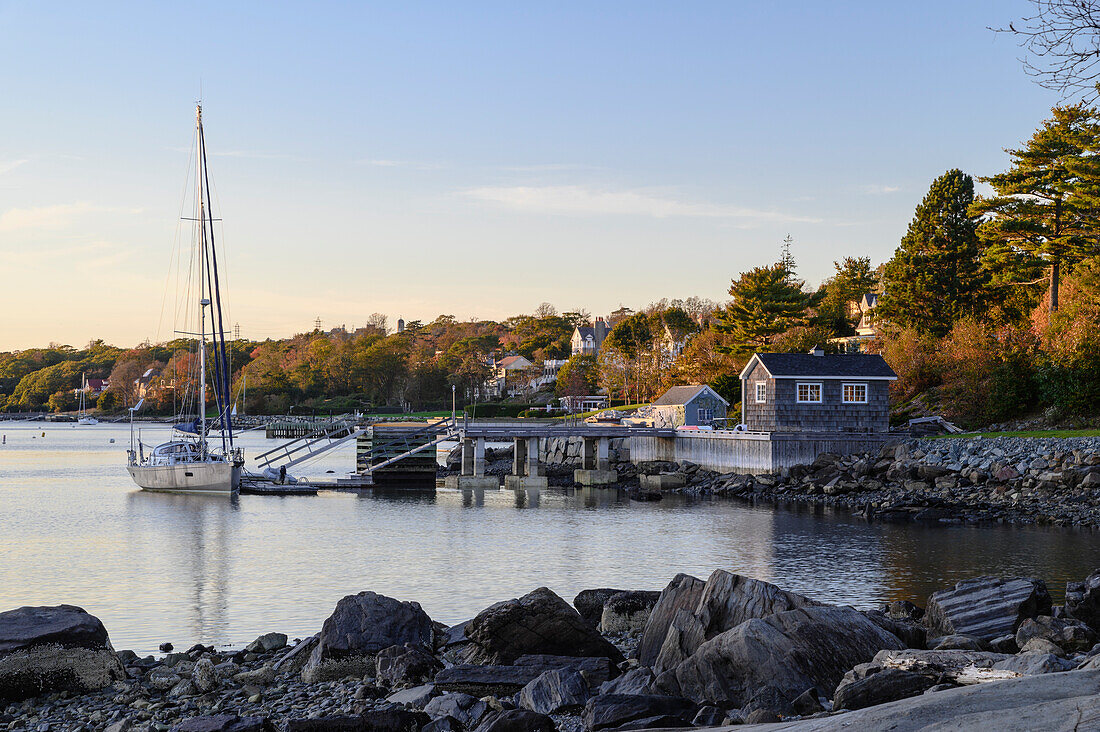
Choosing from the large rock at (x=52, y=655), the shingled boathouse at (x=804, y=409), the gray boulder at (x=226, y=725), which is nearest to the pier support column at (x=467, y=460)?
the shingled boathouse at (x=804, y=409)

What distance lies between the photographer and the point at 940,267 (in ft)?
202

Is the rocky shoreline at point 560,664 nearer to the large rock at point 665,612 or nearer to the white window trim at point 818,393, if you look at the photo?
the large rock at point 665,612

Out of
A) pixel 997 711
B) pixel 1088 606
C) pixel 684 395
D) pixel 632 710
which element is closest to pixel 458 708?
pixel 632 710

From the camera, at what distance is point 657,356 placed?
304ft

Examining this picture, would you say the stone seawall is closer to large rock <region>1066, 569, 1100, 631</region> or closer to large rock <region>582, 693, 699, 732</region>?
large rock <region>1066, 569, 1100, 631</region>

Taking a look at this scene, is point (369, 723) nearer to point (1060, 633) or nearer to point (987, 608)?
point (1060, 633)

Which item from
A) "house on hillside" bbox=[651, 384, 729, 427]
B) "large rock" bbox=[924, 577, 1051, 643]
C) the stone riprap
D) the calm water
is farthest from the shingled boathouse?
"large rock" bbox=[924, 577, 1051, 643]

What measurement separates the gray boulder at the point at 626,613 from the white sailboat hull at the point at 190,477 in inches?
1361

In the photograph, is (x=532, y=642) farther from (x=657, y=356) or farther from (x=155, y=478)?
(x=657, y=356)

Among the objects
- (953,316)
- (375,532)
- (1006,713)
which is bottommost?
(375,532)

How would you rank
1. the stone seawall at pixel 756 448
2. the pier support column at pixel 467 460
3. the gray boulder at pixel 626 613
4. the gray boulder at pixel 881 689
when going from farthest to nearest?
the pier support column at pixel 467 460
the stone seawall at pixel 756 448
the gray boulder at pixel 626 613
the gray boulder at pixel 881 689

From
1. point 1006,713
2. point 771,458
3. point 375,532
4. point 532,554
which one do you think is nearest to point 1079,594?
point 1006,713

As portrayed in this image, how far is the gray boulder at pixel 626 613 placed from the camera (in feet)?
51.8

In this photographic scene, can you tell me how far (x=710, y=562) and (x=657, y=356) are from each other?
216ft
